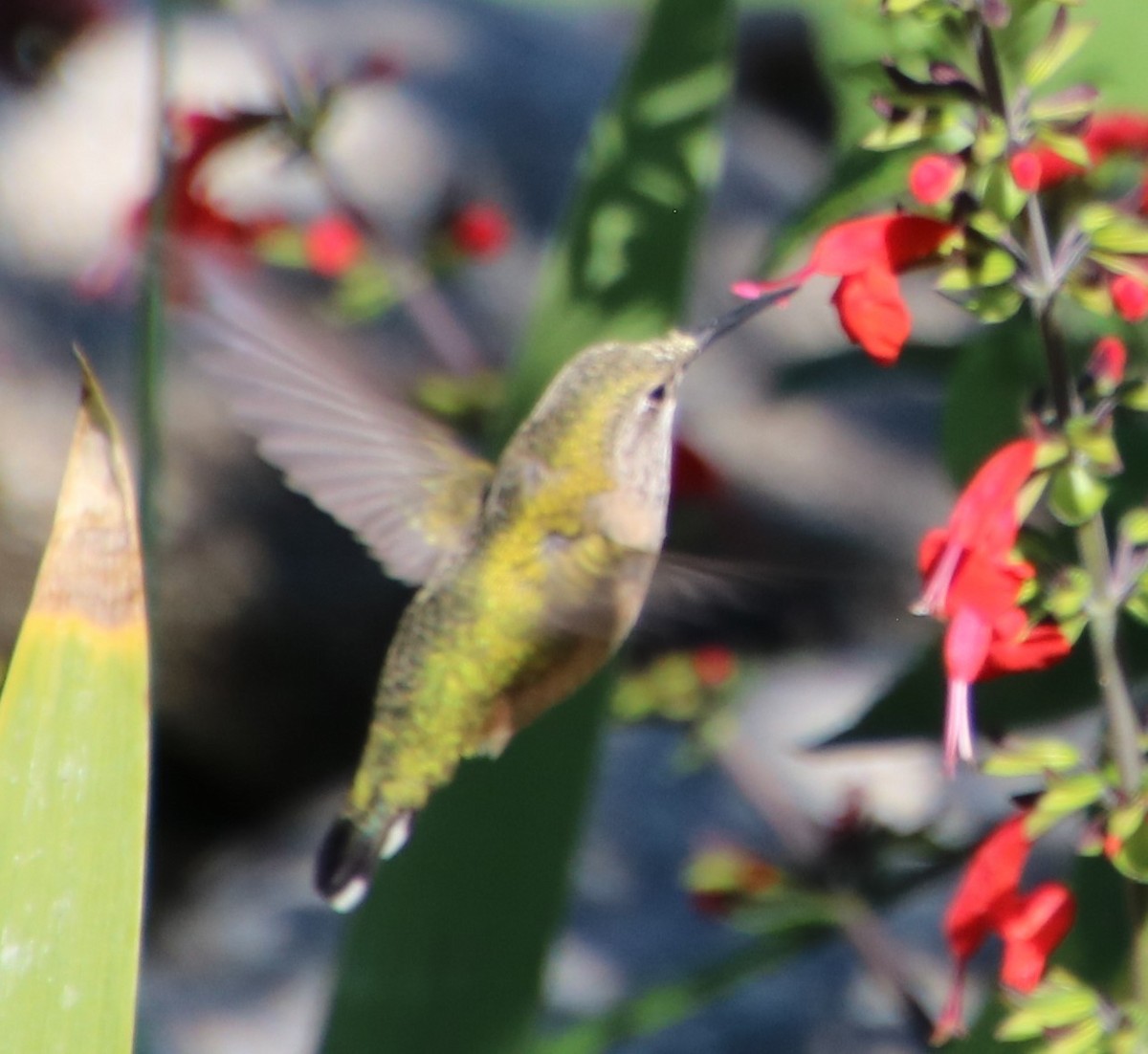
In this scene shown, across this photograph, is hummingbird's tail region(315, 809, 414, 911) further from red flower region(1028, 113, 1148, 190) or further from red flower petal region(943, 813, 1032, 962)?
red flower region(1028, 113, 1148, 190)

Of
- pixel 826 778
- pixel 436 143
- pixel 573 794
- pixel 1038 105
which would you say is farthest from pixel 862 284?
pixel 436 143

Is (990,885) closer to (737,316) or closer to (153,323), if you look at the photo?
(737,316)

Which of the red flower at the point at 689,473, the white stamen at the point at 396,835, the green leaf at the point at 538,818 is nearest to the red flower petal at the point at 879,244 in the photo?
the green leaf at the point at 538,818

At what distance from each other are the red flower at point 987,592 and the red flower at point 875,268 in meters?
0.09

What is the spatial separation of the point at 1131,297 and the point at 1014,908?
1.16 ft

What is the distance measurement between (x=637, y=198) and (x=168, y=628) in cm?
258

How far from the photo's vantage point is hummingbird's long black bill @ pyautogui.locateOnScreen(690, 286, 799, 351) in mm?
1026

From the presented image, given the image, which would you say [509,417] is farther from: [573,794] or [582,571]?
[573,794]

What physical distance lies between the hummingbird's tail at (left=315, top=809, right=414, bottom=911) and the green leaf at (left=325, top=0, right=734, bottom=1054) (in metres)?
0.03

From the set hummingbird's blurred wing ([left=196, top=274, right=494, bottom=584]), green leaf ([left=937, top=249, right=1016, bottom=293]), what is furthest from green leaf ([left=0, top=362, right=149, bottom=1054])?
green leaf ([left=937, top=249, right=1016, bottom=293])

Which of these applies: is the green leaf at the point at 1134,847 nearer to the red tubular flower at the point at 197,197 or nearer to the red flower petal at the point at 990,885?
the red flower petal at the point at 990,885

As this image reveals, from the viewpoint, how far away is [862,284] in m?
0.94

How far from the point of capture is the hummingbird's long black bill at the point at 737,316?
1026mm

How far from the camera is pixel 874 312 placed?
0.93 metres
